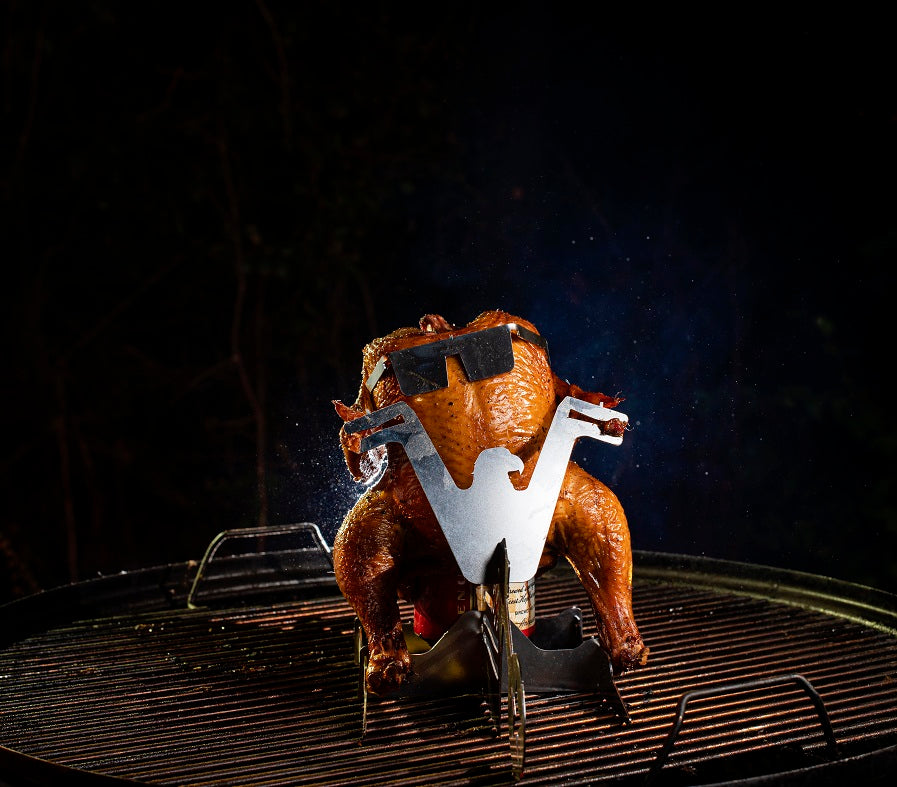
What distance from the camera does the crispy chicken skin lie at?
2.50m

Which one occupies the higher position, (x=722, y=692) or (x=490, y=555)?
(x=490, y=555)

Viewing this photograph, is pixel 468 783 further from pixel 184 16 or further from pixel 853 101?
pixel 184 16

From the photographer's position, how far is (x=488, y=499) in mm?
2432

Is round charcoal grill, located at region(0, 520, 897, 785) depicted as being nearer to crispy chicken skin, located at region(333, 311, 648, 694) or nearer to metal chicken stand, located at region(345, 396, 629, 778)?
metal chicken stand, located at region(345, 396, 629, 778)

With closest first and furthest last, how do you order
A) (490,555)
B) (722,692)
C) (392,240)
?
(722,692) < (490,555) < (392,240)

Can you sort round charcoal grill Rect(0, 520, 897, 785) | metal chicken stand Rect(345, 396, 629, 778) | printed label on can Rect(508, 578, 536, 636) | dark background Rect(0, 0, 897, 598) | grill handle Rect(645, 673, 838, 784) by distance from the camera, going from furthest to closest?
dark background Rect(0, 0, 897, 598) → printed label on can Rect(508, 578, 536, 636) → metal chicken stand Rect(345, 396, 629, 778) → round charcoal grill Rect(0, 520, 897, 785) → grill handle Rect(645, 673, 838, 784)

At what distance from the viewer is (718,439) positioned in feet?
19.4

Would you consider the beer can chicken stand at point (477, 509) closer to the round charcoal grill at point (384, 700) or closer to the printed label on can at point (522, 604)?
the printed label on can at point (522, 604)

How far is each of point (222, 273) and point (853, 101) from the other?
14.6 ft

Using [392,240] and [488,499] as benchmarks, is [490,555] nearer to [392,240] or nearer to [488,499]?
[488,499]

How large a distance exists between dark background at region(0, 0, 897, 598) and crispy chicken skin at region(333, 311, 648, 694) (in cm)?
183

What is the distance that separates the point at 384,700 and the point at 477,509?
66cm

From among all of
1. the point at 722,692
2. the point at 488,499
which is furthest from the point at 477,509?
the point at 722,692

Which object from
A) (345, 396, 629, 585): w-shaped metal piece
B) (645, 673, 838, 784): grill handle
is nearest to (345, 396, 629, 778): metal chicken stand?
(345, 396, 629, 585): w-shaped metal piece
